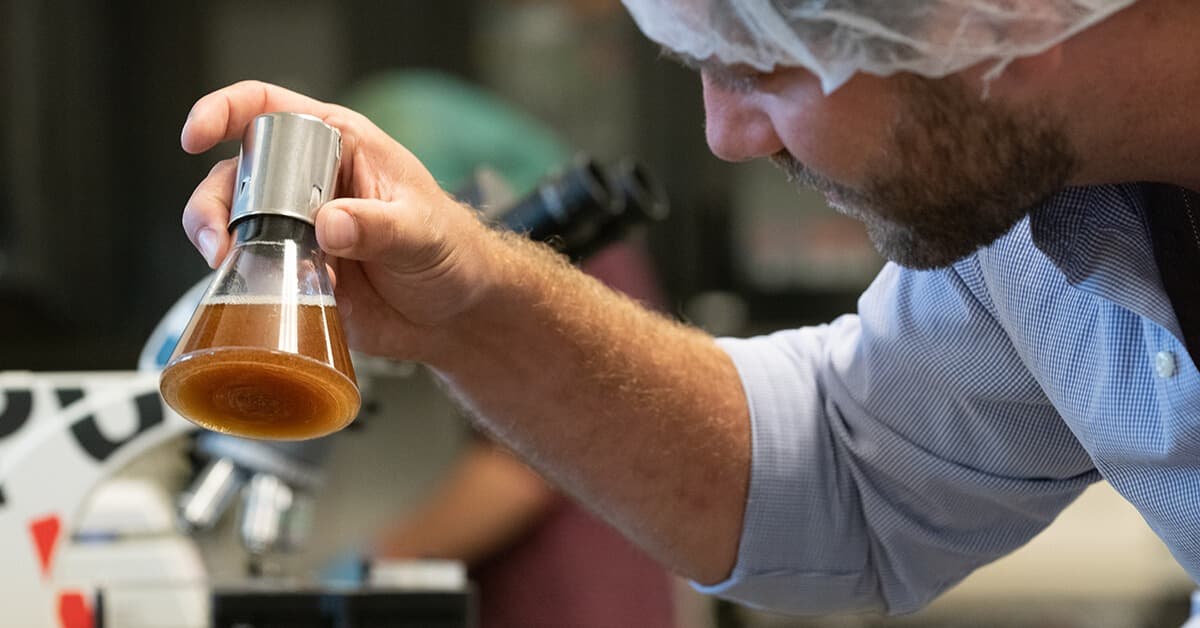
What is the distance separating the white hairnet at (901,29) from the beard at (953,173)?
26 mm

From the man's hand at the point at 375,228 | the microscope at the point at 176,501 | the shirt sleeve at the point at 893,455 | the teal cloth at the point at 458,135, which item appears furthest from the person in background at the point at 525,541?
the man's hand at the point at 375,228

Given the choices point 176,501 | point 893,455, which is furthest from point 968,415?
point 176,501

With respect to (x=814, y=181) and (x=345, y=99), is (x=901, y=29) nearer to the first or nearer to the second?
(x=814, y=181)

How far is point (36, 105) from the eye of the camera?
97.9 inches

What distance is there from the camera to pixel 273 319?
0.68m

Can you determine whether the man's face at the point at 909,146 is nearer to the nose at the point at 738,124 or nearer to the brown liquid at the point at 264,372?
the nose at the point at 738,124

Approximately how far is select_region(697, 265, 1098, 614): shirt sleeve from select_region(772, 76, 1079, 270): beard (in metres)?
0.20

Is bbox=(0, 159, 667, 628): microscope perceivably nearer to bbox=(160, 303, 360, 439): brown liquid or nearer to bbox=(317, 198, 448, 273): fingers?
bbox=(317, 198, 448, 273): fingers

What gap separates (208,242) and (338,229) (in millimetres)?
86

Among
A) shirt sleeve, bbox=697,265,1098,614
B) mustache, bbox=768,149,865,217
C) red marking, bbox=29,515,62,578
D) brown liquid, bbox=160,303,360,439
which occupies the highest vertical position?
brown liquid, bbox=160,303,360,439

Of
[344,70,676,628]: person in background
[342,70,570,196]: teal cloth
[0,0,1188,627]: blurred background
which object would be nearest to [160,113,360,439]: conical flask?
[344,70,676,628]: person in background

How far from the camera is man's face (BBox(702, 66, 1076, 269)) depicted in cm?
79

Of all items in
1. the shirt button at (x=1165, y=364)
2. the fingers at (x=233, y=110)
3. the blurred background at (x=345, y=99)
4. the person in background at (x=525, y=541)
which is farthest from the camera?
the blurred background at (x=345, y=99)

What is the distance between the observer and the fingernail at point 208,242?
0.76 meters
